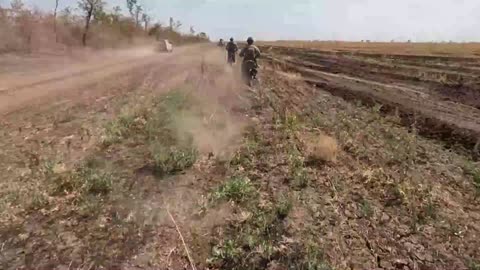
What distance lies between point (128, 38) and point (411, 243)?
221 ft

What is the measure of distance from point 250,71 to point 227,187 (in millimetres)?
10346

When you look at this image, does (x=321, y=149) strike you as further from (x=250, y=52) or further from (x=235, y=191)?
(x=250, y=52)

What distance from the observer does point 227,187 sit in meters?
7.01

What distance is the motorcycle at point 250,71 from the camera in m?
16.8

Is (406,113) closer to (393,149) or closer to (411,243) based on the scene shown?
(393,149)

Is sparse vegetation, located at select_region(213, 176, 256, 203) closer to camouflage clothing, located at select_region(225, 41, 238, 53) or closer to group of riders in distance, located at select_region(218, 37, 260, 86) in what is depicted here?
group of riders in distance, located at select_region(218, 37, 260, 86)

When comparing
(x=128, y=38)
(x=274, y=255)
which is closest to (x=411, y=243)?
(x=274, y=255)

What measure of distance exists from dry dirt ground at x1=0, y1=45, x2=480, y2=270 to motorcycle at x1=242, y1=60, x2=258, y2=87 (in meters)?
2.89

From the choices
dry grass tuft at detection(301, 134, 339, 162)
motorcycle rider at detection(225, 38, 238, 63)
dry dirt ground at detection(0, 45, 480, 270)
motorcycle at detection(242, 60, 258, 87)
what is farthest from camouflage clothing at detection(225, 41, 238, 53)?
dry grass tuft at detection(301, 134, 339, 162)

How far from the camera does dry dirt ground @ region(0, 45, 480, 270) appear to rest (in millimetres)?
5605

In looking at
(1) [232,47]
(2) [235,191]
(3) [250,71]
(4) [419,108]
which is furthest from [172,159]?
(1) [232,47]

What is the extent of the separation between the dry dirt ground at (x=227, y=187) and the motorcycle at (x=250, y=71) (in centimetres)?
289

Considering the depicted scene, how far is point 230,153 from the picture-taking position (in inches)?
350

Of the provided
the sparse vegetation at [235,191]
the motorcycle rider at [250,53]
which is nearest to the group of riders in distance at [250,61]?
the motorcycle rider at [250,53]
